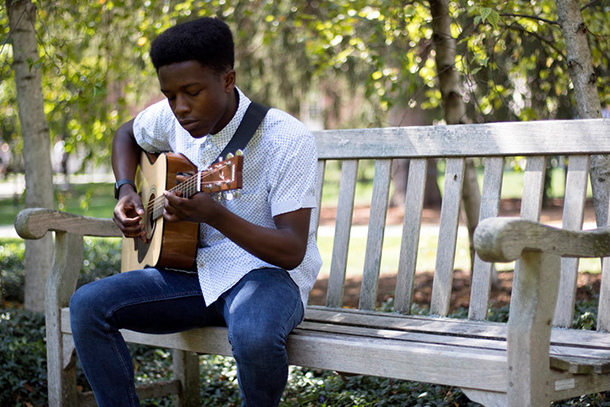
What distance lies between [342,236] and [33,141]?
233 cm

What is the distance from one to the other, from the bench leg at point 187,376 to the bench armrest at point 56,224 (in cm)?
70

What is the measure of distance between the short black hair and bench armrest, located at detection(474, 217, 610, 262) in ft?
3.77

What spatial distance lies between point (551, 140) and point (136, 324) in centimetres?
166

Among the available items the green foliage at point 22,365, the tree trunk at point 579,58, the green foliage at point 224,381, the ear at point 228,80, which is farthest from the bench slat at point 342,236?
the green foliage at point 22,365

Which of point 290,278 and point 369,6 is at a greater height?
point 369,6

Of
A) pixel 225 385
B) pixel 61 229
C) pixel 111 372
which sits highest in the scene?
pixel 61 229

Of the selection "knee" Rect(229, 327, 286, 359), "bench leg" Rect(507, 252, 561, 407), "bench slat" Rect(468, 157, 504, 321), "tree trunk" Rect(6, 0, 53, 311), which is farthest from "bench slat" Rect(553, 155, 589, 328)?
"tree trunk" Rect(6, 0, 53, 311)

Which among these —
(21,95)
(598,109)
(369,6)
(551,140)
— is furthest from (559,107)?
(21,95)

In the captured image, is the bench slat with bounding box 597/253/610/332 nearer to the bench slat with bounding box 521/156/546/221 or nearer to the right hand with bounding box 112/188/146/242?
the bench slat with bounding box 521/156/546/221

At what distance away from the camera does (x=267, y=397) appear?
2279 millimetres

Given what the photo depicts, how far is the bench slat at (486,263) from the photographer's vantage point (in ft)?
9.18

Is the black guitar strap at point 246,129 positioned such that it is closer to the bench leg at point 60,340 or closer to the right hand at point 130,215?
the right hand at point 130,215

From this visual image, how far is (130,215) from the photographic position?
2.97 m

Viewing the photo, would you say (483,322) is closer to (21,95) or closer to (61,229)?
(61,229)
